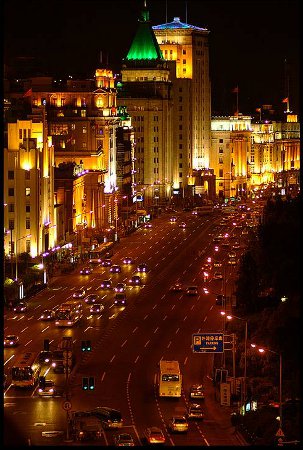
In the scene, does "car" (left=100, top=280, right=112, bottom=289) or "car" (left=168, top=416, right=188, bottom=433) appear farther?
"car" (left=100, top=280, right=112, bottom=289)

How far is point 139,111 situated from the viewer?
157 meters

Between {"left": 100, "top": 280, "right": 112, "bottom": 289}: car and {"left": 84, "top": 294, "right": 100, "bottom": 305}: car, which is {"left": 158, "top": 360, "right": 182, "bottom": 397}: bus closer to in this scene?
{"left": 84, "top": 294, "right": 100, "bottom": 305}: car

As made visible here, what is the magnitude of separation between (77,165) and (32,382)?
6304 centimetres

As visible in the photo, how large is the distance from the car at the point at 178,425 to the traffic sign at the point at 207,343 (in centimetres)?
763

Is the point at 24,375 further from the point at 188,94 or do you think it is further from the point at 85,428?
the point at 188,94

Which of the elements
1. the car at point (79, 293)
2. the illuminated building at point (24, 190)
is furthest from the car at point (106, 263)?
the car at point (79, 293)

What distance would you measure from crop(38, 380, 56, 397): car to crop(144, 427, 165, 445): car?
26.8 feet

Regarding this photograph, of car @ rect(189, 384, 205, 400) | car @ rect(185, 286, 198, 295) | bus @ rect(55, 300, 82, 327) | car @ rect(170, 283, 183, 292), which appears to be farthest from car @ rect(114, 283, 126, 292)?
car @ rect(189, 384, 205, 400)

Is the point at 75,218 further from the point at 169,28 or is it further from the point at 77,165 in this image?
the point at 169,28

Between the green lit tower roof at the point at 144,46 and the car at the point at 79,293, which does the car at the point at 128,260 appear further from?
the green lit tower roof at the point at 144,46

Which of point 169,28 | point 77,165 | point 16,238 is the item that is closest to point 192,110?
point 169,28

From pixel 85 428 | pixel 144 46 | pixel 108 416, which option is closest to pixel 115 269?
pixel 108 416

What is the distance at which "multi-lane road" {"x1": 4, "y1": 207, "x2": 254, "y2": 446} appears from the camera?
50.0m

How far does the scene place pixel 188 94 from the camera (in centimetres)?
16812
